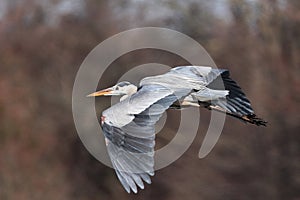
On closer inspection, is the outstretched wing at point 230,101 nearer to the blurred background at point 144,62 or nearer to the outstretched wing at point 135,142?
the outstretched wing at point 135,142

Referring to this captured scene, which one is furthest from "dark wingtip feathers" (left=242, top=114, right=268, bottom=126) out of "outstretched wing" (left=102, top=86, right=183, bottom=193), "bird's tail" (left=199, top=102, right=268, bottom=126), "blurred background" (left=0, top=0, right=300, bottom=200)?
"blurred background" (left=0, top=0, right=300, bottom=200)

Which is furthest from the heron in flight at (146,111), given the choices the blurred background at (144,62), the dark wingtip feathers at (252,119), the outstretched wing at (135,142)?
the blurred background at (144,62)

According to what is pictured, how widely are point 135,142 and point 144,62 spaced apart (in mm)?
9473

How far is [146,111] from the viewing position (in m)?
6.74

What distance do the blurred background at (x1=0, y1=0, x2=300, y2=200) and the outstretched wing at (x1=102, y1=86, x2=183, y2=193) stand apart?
772 centimetres

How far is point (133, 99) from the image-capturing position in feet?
22.5

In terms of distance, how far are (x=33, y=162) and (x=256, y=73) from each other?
159 inches

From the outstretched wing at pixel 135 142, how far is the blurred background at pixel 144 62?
772 cm

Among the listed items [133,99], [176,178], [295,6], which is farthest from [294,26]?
[133,99]

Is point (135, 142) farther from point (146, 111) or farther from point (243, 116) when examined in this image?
point (243, 116)

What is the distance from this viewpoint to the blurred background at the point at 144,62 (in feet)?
48.1

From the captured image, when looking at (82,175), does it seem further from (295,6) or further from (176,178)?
(295,6)

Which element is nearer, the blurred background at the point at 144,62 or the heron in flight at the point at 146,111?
the heron in flight at the point at 146,111

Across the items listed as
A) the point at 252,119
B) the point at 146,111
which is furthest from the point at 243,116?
the point at 146,111
